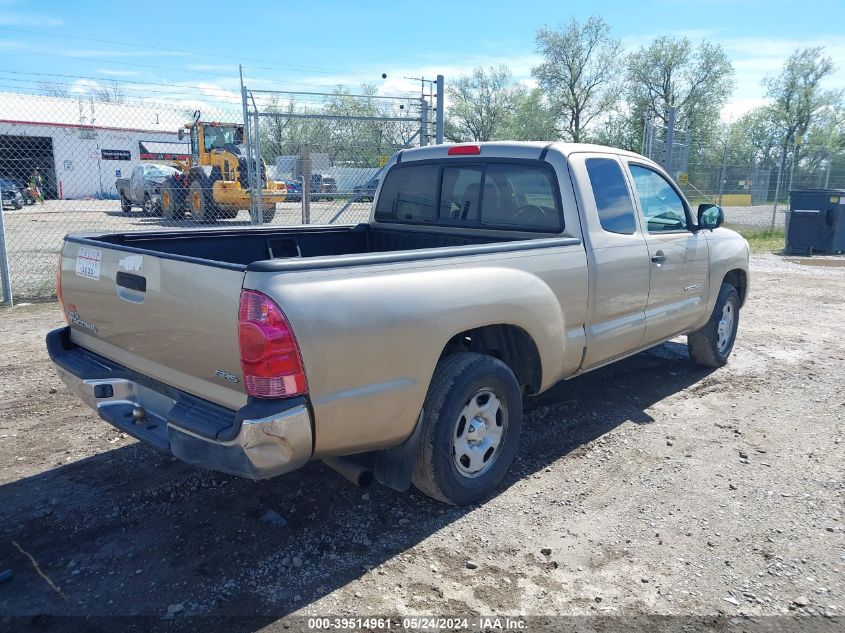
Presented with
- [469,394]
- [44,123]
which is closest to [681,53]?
[44,123]

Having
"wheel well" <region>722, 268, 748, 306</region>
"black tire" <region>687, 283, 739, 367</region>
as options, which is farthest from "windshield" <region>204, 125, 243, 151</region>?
"black tire" <region>687, 283, 739, 367</region>

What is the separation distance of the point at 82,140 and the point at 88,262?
126ft

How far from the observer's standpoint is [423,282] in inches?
121

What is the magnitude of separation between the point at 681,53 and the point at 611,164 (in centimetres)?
5004

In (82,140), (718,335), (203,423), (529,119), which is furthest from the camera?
(529,119)

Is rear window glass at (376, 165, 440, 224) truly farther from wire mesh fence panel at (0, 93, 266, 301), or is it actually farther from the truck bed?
wire mesh fence panel at (0, 93, 266, 301)

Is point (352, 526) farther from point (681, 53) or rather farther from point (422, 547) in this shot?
point (681, 53)

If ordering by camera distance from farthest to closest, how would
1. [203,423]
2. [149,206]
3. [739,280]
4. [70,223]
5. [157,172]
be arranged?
[157,172]
[149,206]
[70,223]
[739,280]
[203,423]

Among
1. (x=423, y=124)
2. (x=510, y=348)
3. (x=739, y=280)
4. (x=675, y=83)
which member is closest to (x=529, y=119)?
(x=675, y=83)

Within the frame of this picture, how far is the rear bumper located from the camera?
263 centimetres

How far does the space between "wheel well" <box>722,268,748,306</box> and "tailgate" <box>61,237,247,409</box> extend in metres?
4.99

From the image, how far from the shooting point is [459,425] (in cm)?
354

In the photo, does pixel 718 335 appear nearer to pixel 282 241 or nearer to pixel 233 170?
pixel 282 241

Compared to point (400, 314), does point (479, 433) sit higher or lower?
lower
